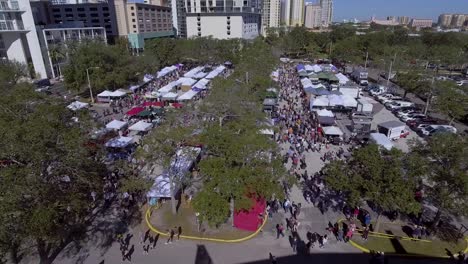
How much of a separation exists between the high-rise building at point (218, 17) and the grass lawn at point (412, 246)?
87.9 metres

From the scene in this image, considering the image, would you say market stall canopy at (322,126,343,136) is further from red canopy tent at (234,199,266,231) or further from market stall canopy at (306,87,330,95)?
red canopy tent at (234,199,266,231)

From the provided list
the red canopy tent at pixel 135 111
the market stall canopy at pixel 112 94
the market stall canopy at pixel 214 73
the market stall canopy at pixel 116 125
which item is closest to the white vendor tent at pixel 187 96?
the red canopy tent at pixel 135 111

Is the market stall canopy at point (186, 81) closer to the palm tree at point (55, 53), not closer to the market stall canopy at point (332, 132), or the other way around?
the market stall canopy at point (332, 132)

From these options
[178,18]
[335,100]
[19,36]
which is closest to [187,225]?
Result: [335,100]

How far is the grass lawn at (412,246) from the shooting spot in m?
15.0

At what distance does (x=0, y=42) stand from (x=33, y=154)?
51752 mm

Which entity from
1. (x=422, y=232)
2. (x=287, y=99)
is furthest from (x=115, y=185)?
(x=287, y=99)

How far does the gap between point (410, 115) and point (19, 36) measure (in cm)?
5892

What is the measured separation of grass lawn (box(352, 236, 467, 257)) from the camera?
1504 cm

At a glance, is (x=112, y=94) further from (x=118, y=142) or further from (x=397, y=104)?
(x=397, y=104)

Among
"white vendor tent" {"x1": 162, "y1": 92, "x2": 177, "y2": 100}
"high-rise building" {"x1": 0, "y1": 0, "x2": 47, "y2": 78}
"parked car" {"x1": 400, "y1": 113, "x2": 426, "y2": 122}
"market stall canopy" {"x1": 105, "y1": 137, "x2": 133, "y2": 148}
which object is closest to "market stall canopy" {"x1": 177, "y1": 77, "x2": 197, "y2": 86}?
"white vendor tent" {"x1": 162, "y1": 92, "x2": 177, "y2": 100}

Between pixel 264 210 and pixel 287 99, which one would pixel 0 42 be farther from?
pixel 264 210

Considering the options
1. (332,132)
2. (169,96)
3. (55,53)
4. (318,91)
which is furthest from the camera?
(55,53)

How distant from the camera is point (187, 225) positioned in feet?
55.5
